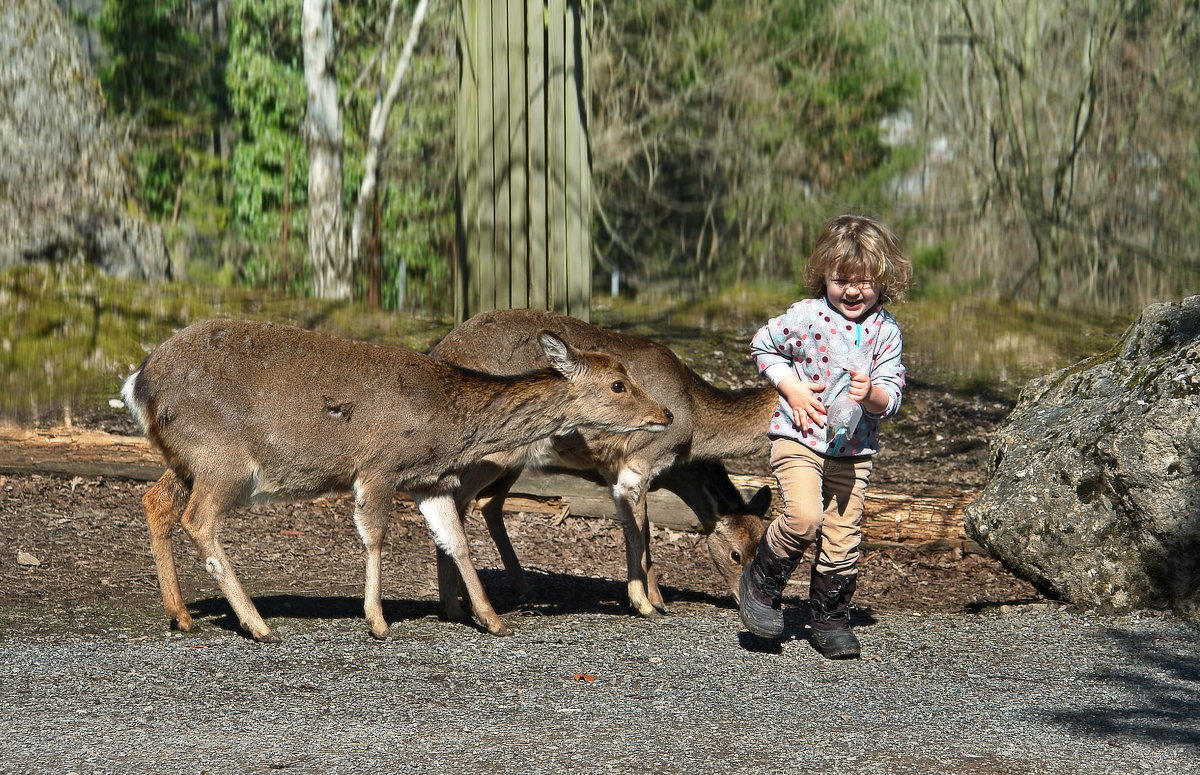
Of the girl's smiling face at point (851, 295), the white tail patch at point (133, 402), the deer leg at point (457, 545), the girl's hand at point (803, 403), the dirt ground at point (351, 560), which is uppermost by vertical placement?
the girl's smiling face at point (851, 295)

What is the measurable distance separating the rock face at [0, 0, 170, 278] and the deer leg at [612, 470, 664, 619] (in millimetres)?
8247

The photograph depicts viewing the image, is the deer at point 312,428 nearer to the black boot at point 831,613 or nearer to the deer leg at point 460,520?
the deer leg at point 460,520

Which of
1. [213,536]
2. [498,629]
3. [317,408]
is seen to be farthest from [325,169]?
[498,629]

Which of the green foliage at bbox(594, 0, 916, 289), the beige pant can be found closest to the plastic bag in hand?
the beige pant

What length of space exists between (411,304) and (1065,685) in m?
14.3

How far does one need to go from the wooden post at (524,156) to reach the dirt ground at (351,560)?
5.71 feet

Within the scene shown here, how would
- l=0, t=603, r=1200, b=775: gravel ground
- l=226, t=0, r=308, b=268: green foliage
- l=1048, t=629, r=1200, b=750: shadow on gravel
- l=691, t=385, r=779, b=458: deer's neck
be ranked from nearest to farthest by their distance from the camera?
l=0, t=603, r=1200, b=775: gravel ground → l=1048, t=629, r=1200, b=750: shadow on gravel → l=691, t=385, r=779, b=458: deer's neck → l=226, t=0, r=308, b=268: green foliage

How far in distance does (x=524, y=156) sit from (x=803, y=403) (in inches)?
184

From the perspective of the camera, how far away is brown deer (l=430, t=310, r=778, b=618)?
8031 millimetres

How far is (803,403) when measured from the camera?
5.89 m

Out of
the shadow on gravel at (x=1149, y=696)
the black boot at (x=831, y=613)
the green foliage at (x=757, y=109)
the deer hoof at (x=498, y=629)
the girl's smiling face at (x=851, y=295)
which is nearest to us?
the shadow on gravel at (x=1149, y=696)

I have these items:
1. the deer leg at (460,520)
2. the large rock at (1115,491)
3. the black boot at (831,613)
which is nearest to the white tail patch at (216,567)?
the deer leg at (460,520)

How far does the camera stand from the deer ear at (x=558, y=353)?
7309 mm

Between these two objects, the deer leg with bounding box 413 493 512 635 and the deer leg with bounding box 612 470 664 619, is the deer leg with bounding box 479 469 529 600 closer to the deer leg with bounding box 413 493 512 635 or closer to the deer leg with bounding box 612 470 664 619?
the deer leg with bounding box 612 470 664 619
